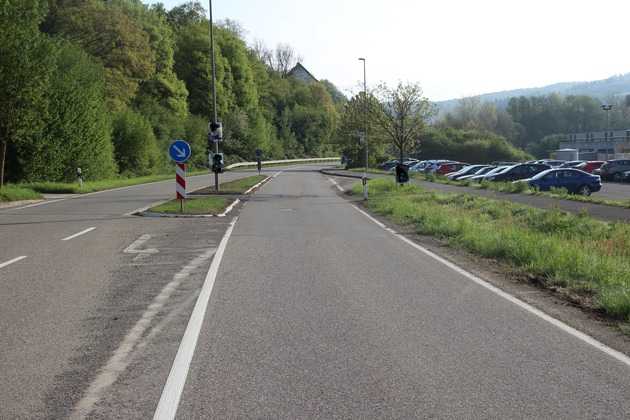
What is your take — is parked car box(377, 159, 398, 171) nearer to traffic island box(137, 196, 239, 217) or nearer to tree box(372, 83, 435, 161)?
tree box(372, 83, 435, 161)

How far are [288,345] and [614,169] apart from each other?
1696 inches

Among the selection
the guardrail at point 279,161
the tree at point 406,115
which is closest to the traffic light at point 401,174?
the tree at point 406,115

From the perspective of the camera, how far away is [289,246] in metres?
13.7

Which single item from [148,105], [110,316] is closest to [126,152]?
[148,105]

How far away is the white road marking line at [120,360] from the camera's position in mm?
4629

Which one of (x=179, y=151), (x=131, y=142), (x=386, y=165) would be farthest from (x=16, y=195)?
(x=386, y=165)

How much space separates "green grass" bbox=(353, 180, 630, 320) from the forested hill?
58.2 feet

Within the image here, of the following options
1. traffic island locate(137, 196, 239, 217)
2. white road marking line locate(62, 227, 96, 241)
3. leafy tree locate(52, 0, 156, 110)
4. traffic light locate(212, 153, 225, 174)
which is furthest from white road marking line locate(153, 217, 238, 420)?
leafy tree locate(52, 0, 156, 110)

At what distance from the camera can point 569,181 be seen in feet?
108

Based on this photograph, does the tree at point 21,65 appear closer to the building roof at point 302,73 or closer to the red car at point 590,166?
the red car at point 590,166

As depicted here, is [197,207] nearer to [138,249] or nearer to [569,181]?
[138,249]

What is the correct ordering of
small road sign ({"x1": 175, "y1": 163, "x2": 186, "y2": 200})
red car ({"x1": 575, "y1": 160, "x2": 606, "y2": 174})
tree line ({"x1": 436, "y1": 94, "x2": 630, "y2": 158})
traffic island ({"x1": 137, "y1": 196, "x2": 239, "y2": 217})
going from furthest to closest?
tree line ({"x1": 436, "y1": 94, "x2": 630, "y2": 158}) < red car ({"x1": 575, "y1": 160, "x2": 606, "y2": 174}) < small road sign ({"x1": 175, "y1": 163, "x2": 186, "y2": 200}) < traffic island ({"x1": 137, "y1": 196, "x2": 239, "y2": 217})

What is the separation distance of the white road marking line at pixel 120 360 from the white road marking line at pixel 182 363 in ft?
1.33

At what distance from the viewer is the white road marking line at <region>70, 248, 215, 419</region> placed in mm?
4629
